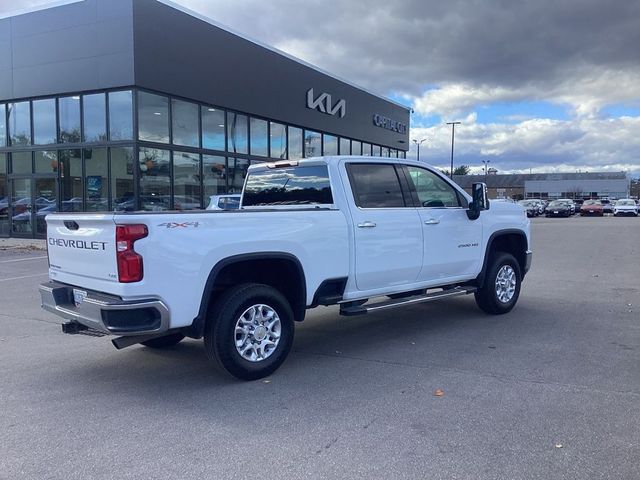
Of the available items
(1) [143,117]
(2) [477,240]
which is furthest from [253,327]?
(1) [143,117]

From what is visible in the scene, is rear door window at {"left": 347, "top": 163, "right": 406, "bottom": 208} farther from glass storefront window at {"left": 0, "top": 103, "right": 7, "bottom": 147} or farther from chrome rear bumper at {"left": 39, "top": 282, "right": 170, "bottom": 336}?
glass storefront window at {"left": 0, "top": 103, "right": 7, "bottom": 147}

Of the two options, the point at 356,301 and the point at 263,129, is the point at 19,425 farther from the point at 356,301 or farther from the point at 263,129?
the point at 263,129

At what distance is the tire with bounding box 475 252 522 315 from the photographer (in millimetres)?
7633

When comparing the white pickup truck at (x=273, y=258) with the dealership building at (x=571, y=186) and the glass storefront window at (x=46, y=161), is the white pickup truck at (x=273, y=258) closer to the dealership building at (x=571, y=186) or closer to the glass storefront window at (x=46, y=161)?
the glass storefront window at (x=46, y=161)

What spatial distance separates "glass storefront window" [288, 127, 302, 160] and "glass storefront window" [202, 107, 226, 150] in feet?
15.4

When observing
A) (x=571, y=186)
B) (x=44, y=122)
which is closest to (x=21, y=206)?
(x=44, y=122)

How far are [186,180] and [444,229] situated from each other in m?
14.0

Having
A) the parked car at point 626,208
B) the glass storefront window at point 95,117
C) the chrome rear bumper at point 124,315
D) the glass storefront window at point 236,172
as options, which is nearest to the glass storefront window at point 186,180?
the glass storefront window at point 236,172

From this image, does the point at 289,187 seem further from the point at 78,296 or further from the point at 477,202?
the point at 78,296

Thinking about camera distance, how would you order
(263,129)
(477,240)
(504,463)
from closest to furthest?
(504,463) → (477,240) → (263,129)

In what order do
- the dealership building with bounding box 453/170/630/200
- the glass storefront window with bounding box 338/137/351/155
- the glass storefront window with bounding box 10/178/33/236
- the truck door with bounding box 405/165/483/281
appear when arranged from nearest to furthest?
the truck door with bounding box 405/165/483/281 → the glass storefront window with bounding box 10/178/33/236 → the glass storefront window with bounding box 338/137/351/155 → the dealership building with bounding box 453/170/630/200

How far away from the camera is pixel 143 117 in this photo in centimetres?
1761

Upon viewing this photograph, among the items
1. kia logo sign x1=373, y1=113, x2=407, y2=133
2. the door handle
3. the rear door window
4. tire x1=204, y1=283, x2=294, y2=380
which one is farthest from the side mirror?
kia logo sign x1=373, y1=113, x2=407, y2=133

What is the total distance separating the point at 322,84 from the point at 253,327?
73.8 ft
